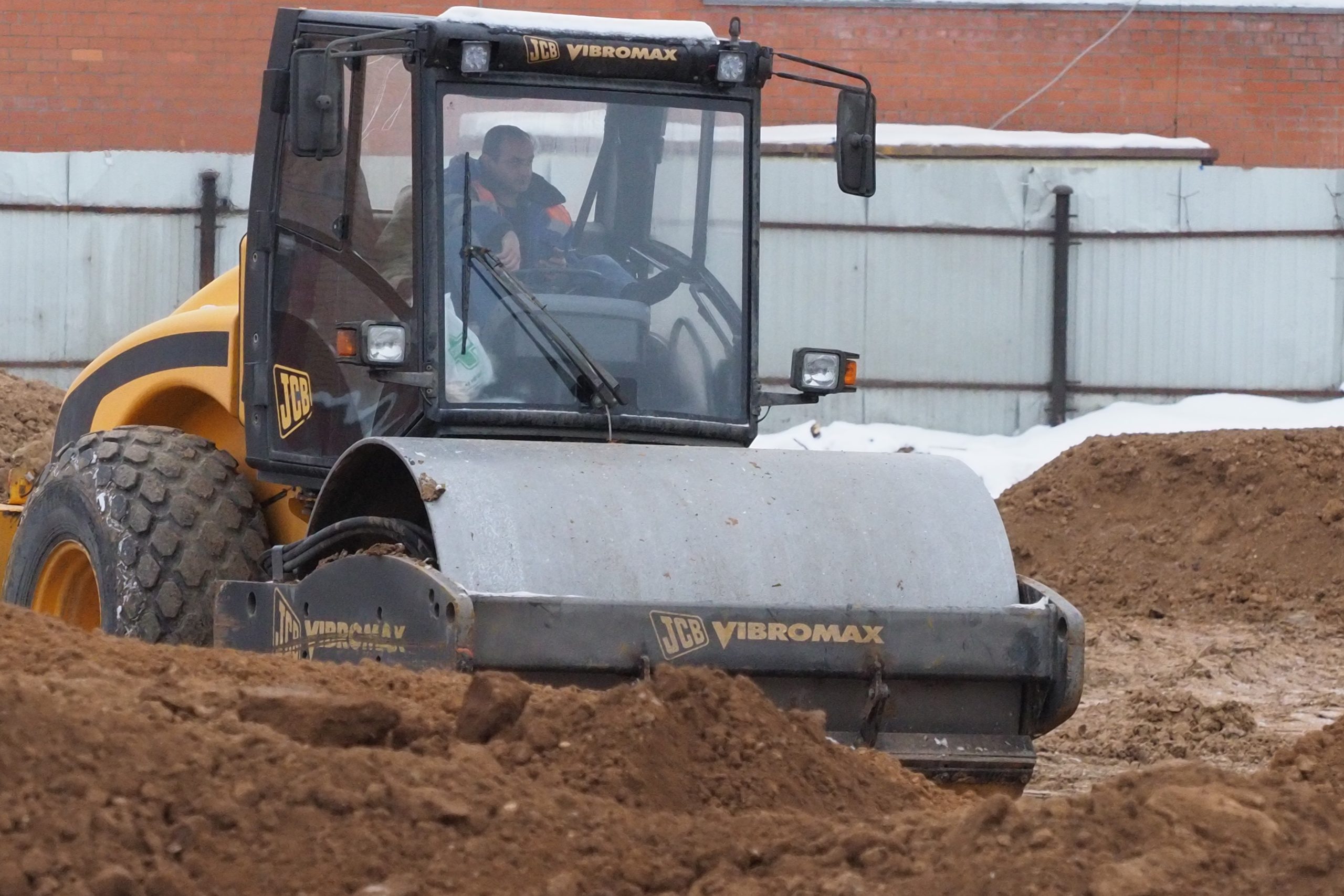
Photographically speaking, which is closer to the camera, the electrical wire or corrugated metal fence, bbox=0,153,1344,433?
corrugated metal fence, bbox=0,153,1344,433

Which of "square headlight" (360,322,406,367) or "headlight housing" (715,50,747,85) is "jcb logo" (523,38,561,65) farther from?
"square headlight" (360,322,406,367)

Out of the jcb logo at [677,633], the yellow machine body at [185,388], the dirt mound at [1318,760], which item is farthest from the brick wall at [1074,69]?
the dirt mound at [1318,760]

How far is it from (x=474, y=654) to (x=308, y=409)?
1.51 meters

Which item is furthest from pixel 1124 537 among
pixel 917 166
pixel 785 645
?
pixel 785 645

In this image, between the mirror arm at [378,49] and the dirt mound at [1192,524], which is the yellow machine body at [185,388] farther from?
the dirt mound at [1192,524]

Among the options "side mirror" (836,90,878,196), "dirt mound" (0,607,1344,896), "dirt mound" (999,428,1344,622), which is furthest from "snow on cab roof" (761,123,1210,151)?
"dirt mound" (0,607,1344,896)

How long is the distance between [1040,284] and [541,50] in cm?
1236

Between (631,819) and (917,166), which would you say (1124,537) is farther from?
(631,819)

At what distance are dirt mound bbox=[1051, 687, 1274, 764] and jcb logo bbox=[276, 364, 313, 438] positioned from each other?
11.2 feet

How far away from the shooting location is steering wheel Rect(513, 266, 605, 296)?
552 cm

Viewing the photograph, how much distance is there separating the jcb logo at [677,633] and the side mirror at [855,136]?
186 cm

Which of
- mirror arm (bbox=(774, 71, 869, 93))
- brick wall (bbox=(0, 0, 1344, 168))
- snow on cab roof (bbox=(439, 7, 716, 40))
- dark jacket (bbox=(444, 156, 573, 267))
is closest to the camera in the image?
dark jacket (bbox=(444, 156, 573, 267))

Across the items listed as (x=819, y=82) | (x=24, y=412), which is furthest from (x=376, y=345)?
(x=24, y=412)

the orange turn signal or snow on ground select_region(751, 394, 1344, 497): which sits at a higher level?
the orange turn signal
